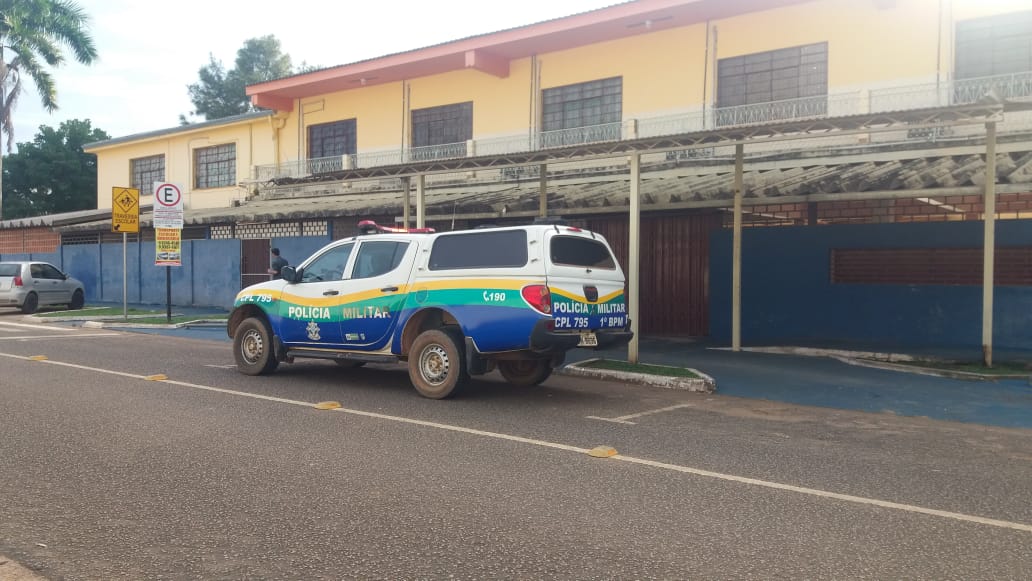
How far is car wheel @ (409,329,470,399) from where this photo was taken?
891cm

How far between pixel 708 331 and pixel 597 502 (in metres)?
11.5

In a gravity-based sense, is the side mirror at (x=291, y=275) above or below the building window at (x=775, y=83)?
below

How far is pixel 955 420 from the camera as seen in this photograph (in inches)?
329

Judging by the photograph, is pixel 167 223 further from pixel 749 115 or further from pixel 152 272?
pixel 749 115

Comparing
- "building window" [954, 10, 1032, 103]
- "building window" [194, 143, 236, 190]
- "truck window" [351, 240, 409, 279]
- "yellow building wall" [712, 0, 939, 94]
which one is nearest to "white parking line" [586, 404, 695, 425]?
"truck window" [351, 240, 409, 279]

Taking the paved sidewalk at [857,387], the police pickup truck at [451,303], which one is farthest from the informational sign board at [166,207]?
the paved sidewalk at [857,387]

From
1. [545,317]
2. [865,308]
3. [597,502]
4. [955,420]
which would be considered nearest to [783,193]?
[865,308]

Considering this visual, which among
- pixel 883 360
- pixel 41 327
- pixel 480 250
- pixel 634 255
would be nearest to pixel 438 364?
pixel 480 250

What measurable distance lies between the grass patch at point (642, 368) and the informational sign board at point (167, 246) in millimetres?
11498

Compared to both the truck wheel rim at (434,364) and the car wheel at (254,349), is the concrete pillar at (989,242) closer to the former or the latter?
the truck wheel rim at (434,364)

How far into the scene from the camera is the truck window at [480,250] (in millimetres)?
8844

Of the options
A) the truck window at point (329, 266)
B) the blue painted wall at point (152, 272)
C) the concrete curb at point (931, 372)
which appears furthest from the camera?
the blue painted wall at point (152, 272)

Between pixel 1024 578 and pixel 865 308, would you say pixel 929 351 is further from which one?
pixel 1024 578

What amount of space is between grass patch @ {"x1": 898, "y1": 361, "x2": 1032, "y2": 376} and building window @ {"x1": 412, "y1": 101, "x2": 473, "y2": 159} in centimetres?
1412
